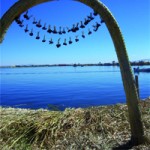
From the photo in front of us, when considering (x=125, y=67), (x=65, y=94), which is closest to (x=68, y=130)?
(x=125, y=67)

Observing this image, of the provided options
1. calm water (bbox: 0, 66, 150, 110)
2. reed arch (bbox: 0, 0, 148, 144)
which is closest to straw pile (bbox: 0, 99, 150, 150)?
reed arch (bbox: 0, 0, 148, 144)

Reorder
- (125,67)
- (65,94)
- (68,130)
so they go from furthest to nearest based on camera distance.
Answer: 1. (65,94)
2. (68,130)
3. (125,67)

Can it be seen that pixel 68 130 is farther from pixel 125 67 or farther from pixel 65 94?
pixel 65 94

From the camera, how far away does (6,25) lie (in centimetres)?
761

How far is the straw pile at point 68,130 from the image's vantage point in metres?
8.74

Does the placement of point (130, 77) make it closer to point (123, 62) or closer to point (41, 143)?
point (123, 62)

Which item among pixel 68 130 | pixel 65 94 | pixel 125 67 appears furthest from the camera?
pixel 65 94

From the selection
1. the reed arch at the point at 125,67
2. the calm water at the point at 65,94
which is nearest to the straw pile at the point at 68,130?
the reed arch at the point at 125,67

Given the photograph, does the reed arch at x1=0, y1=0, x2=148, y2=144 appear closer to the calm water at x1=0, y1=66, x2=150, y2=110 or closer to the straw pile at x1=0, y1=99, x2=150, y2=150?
the straw pile at x1=0, y1=99, x2=150, y2=150

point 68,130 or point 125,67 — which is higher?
point 125,67

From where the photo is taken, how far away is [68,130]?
9594 millimetres

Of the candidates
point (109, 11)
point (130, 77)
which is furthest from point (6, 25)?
point (130, 77)

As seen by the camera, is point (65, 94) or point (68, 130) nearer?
point (68, 130)

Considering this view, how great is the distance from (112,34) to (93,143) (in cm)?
256
